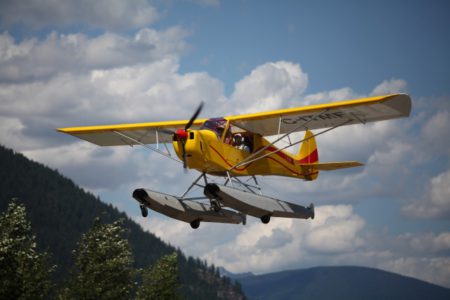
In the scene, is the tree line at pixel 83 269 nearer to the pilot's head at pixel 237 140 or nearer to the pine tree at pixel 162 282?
the pine tree at pixel 162 282

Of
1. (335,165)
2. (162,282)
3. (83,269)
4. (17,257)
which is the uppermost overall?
(335,165)

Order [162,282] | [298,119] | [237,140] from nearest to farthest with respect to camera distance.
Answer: [237,140] < [298,119] < [162,282]

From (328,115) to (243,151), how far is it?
295 cm

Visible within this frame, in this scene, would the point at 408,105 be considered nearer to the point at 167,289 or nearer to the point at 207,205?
the point at 207,205

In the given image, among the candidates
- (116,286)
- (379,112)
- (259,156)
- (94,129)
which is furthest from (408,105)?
(116,286)

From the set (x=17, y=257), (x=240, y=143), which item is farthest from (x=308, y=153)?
(x=17, y=257)

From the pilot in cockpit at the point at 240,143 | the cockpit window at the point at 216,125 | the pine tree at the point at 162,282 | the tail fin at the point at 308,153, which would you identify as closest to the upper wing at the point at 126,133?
the pilot in cockpit at the point at 240,143

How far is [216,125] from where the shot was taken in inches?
Answer: 835

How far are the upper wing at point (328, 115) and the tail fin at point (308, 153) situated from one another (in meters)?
2.01

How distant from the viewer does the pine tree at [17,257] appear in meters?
29.9

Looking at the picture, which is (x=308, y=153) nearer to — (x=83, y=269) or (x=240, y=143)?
(x=240, y=143)

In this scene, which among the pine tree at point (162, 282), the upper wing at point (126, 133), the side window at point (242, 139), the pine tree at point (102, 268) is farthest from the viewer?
the pine tree at point (162, 282)

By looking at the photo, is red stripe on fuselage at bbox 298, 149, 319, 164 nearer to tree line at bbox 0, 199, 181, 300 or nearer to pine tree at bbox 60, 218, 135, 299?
tree line at bbox 0, 199, 181, 300

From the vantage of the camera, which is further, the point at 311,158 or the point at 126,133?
the point at 311,158
